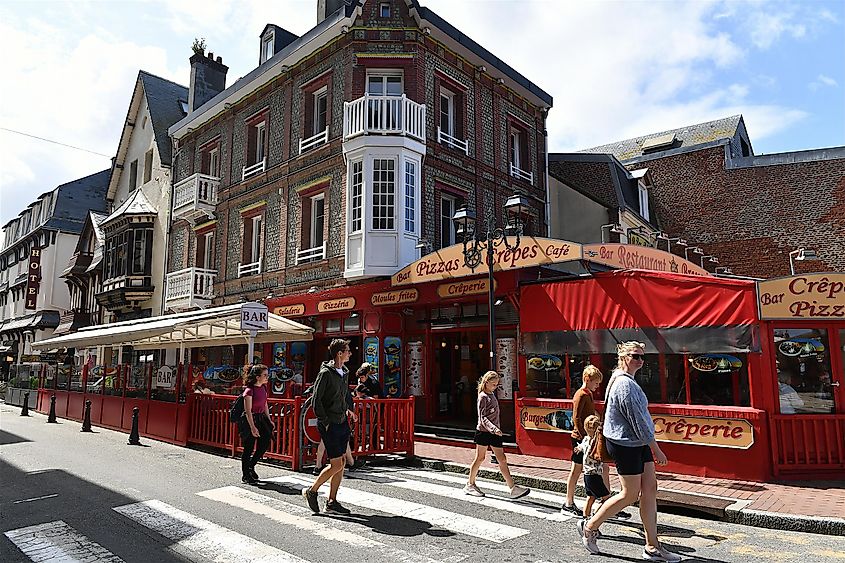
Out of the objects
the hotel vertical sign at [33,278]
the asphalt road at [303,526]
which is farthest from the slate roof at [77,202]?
the asphalt road at [303,526]

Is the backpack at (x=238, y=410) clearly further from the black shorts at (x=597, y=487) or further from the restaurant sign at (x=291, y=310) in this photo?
the restaurant sign at (x=291, y=310)

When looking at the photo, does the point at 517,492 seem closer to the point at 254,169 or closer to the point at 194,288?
the point at 254,169

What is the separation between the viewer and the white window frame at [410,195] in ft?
48.8

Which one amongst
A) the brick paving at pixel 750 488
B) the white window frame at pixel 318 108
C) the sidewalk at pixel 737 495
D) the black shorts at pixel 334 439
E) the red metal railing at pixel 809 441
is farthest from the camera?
the white window frame at pixel 318 108

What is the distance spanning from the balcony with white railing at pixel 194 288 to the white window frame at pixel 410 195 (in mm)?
8930

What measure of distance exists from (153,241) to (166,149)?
3.94 meters

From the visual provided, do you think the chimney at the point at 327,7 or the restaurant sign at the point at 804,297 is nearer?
the restaurant sign at the point at 804,297

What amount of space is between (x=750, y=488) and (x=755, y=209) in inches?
722

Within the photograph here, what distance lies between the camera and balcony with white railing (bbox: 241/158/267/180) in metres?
18.8

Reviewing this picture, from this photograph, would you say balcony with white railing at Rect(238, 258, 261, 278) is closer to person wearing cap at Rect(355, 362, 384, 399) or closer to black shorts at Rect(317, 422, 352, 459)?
person wearing cap at Rect(355, 362, 384, 399)

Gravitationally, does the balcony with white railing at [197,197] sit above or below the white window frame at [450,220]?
above

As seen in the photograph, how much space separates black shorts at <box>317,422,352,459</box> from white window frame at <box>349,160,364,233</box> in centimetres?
895

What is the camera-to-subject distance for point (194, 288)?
20469 millimetres

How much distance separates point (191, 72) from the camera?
82.3 feet
